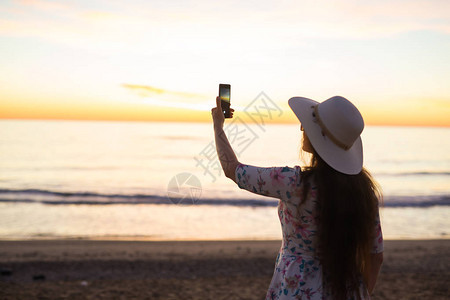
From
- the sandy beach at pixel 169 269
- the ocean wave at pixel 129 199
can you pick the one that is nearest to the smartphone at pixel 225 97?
the sandy beach at pixel 169 269

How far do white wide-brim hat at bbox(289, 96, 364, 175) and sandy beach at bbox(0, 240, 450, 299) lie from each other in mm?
4855

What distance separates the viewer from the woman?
185cm

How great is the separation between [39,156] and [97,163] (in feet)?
22.2

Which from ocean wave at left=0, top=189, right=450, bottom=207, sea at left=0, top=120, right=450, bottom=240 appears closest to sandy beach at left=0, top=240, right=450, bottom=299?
sea at left=0, top=120, right=450, bottom=240

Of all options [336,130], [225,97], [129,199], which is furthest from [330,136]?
[129,199]

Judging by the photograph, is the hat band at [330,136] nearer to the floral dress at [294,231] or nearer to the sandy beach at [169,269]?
the floral dress at [294,231]

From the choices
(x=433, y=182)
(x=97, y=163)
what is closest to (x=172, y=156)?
(x=97, y=163)

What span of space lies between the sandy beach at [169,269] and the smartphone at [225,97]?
4.71m

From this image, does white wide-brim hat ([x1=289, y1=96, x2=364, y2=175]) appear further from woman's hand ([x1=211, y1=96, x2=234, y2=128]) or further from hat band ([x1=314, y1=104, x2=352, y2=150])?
woman's hand ([x1=211, y1=96, x2=234, y2=128])

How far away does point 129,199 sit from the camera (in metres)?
17.3

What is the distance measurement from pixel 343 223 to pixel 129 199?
52.8 feet

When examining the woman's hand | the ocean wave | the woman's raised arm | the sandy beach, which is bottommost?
the ocean wave

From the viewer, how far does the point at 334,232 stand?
1.91 meters

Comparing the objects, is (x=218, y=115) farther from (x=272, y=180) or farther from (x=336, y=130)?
(x=336, y=130)
